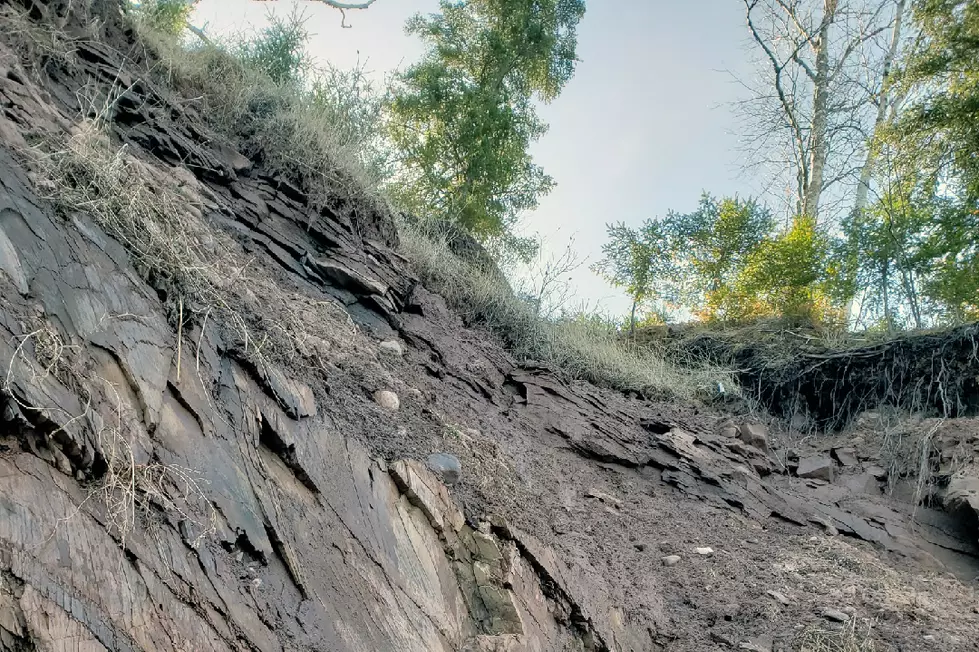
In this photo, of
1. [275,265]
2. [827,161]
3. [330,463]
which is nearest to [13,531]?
[330,463]

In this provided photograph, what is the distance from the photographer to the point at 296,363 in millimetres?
4219

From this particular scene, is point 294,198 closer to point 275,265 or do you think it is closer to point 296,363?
point 275,265

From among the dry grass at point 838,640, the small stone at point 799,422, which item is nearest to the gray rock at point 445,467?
the dry grass at point 838,640

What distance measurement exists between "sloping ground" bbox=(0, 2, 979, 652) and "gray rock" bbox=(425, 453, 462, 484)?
0.30ft

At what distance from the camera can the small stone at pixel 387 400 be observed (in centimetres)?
465

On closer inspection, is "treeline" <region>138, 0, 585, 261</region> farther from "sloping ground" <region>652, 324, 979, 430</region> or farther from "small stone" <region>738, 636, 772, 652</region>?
"small stone" <region>738, 636, 772, 652</region>

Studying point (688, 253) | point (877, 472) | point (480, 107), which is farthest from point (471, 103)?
point (877, 472)

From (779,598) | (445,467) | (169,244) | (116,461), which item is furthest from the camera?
(779,598)

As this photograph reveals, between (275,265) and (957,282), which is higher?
(957,282)

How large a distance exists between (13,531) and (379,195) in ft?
17.4

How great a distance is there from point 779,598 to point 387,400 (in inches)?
112

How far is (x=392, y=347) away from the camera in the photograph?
5582 millimetres

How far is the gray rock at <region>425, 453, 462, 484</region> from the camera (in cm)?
425

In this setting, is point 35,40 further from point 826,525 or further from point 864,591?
point 826,525
